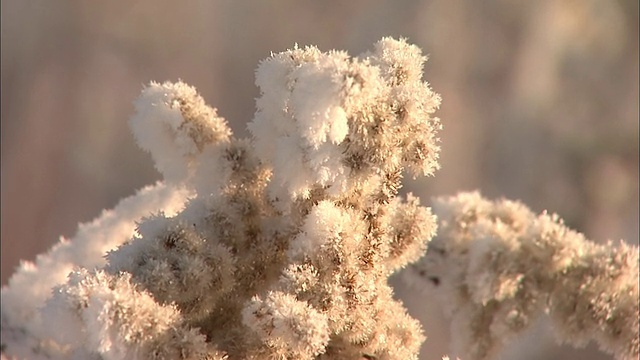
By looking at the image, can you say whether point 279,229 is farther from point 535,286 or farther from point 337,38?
point 337,38

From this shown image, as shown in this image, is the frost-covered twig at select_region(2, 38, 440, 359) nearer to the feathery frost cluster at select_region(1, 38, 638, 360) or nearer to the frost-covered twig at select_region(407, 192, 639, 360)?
the feathery frost cluster at select_region(1, 38, 638, 360)

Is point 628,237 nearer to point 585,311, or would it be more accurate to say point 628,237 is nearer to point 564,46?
point 564,46

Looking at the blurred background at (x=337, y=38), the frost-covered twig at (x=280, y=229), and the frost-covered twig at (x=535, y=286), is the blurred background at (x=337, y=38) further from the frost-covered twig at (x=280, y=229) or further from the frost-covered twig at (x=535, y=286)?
the frost-covered twig at (x=280, y=229)

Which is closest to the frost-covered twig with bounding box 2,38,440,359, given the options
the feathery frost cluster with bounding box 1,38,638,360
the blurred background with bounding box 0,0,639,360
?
the feathery frost cluster with bounding box 1,38,638,360

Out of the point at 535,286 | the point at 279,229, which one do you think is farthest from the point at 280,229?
the point at 535,286

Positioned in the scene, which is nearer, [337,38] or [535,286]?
[535,286]

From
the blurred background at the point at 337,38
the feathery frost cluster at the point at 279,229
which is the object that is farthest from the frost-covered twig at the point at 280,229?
the blurred background at the point at 337,38
